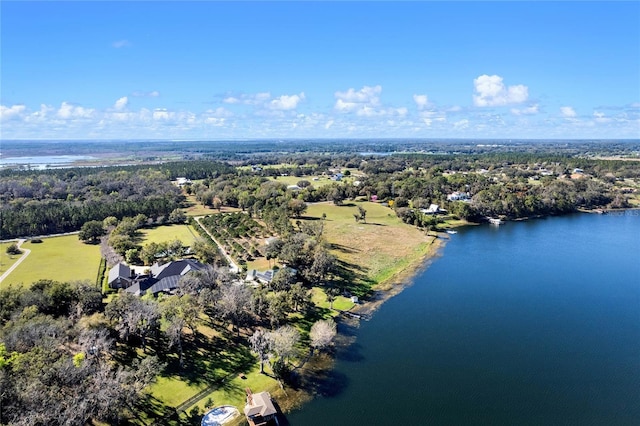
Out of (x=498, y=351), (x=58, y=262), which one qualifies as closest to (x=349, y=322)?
(x=498, y=351)

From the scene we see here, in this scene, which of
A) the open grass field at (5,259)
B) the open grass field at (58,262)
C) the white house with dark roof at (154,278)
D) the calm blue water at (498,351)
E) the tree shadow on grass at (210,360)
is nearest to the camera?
the calm blue water at (498,351)

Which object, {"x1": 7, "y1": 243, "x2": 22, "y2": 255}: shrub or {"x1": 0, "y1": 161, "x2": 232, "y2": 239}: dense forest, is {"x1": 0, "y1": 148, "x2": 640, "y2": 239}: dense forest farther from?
{"x1": 7, "y1": 243, "x2": 22, "y2": 255}: shrub

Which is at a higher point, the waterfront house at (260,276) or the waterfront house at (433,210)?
the waterfront house at (433,210)

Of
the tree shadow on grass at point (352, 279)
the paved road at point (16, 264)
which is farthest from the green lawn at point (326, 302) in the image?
the paved road at point (16, 264)

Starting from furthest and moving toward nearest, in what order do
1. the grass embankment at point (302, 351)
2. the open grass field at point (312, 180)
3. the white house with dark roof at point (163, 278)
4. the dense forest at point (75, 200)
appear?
1. the open grass field at point (312, 180)
2. the dense forest at point (75, 200)
3. the white house with dark roof at point (163, 278)
4. the grass embankment at point (302, 351)

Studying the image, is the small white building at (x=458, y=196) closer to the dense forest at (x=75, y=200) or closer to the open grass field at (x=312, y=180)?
the open grass field at (x=312, y=180)

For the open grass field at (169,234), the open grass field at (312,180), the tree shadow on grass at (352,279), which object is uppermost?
the open grass field at (312,180)

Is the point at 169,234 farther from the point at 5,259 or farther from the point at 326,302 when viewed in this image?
the point at 326,302

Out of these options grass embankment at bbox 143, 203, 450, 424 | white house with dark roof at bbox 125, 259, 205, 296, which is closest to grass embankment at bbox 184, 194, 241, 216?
grass embankment at bbox 143, 203, 450, 424
